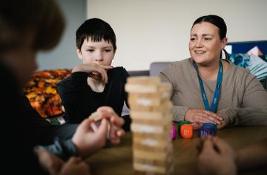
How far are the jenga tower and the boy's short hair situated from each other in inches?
7.7

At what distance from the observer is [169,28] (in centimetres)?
331

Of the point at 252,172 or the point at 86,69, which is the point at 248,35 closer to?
the point at 86,69

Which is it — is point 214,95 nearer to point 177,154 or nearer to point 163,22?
point 177,154

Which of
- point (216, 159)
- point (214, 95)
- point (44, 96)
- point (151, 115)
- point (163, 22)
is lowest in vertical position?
point (44, 96)

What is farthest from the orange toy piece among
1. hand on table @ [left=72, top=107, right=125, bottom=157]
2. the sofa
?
the sofa

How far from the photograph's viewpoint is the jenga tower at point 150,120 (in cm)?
56

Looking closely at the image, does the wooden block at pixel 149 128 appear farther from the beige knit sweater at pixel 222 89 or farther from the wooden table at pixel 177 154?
the beige knit sweater at pixel 222 89

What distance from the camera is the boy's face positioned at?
1.49m

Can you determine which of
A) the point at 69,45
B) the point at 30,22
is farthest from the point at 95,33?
the point at 69,45

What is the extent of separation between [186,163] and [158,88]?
0.95 feet

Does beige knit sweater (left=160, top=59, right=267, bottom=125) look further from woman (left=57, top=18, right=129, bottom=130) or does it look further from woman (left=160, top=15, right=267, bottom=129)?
woman (left=57, top=18, right=129, bottom=130)

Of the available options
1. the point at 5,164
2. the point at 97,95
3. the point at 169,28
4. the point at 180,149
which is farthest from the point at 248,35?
the point at 5,164

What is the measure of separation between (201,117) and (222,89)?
467mm

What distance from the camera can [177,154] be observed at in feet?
2.72
